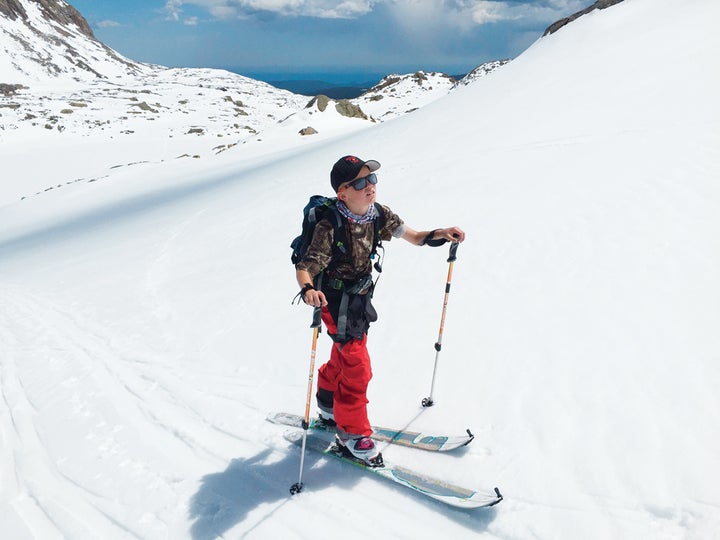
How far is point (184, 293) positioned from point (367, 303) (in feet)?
20.7

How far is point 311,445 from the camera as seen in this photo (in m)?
4.48

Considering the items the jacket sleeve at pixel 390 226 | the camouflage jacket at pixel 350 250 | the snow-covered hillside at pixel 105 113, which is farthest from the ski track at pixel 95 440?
the snow-covered hillside at pixel 105 113

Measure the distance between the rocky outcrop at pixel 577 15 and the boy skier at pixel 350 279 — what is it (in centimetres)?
2530

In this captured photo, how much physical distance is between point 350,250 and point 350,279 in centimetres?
26

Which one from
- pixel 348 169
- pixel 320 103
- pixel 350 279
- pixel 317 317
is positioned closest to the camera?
pixel 317 317

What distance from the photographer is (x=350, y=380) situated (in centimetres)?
392

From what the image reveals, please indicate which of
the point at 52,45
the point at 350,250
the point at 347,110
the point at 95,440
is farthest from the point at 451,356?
the point at 52,45

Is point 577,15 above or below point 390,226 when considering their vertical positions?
above

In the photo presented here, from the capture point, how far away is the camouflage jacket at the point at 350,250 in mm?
3619

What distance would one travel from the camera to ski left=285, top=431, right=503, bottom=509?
345 cm

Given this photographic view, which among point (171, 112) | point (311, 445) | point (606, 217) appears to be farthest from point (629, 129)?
point (171, 112)

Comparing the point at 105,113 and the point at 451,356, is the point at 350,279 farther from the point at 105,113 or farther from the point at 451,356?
the point at 105,113

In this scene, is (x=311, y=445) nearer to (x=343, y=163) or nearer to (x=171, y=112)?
(x=343, y=163)

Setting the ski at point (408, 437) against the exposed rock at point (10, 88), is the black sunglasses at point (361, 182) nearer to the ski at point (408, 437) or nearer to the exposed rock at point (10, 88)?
the ski at point (408, 437)
